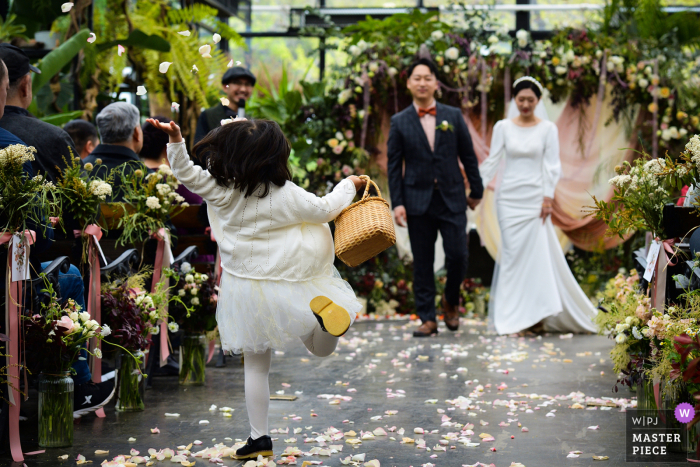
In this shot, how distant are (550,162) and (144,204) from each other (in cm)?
388

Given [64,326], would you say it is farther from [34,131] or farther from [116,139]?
[116,139]

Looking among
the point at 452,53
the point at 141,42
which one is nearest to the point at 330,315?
the point at 141,42

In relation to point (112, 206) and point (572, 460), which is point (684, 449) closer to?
point (572, 460)

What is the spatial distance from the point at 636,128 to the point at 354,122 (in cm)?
300

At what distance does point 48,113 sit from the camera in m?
7.18

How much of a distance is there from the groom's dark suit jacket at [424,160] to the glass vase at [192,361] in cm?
232

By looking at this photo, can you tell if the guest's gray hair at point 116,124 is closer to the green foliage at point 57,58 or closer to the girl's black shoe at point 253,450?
the green foliage at point 57,58

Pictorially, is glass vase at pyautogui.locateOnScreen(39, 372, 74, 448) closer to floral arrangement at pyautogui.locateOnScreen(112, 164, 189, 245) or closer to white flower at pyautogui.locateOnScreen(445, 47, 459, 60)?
floral arrangement at pyautogui.locateOnScreen(112, 164, 189, 245)

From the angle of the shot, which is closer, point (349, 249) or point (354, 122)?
point (349, 249)

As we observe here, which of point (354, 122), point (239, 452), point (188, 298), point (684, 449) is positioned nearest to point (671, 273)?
point (684, 449)

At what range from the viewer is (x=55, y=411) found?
10.9 feet

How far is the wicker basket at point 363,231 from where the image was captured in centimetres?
323

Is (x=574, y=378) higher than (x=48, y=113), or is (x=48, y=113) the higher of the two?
(x=48, y=113)

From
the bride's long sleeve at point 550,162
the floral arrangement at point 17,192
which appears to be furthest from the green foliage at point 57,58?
the bride's long sleeve at point 550,162
